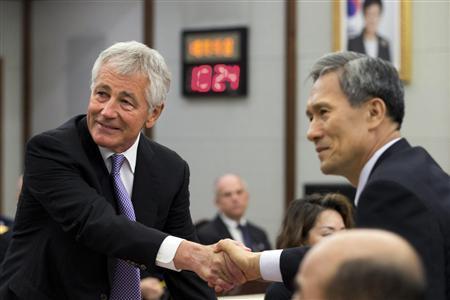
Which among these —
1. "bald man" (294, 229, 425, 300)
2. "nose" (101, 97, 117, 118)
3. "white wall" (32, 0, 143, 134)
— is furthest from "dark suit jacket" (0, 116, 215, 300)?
"white wall" (32, 0, 143, 134)

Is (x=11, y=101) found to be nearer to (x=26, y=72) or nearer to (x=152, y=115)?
(x=26, y=72)

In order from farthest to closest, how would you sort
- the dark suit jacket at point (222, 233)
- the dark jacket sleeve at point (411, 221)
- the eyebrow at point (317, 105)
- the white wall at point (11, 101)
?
1. the white wall at point (11, 101)
2. the dark suit jacket at point (222, 233)
3. the eyebrow at point (317, 105)
4. the dark jacket sleeve at point (411, 221)

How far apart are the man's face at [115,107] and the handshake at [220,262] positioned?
1.22 feet

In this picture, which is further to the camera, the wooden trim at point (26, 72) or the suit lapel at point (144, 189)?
the wooden trim at point (26, 72)

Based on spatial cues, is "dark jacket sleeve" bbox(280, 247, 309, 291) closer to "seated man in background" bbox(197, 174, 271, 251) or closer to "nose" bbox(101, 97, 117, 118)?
"nose" bbox(101, 97, 117, 118)

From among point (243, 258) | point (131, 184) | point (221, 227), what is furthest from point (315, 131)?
point (221, 227)

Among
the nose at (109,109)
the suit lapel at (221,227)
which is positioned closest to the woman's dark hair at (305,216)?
the nose at (109,109)

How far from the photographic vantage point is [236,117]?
7.07 metres

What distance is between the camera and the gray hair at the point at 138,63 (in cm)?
259

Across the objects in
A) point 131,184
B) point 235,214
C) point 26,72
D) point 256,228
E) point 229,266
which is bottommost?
point 256,228

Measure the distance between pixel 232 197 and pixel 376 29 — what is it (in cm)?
161

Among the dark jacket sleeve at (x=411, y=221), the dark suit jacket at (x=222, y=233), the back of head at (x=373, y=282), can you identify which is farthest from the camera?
the dark suit jacket at (x=222, y=233)

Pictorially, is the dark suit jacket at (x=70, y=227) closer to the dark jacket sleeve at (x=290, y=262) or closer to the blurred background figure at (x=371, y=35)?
the dark jacket sleeve at (x=290, y=262)

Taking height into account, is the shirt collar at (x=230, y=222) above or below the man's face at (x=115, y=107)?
below
